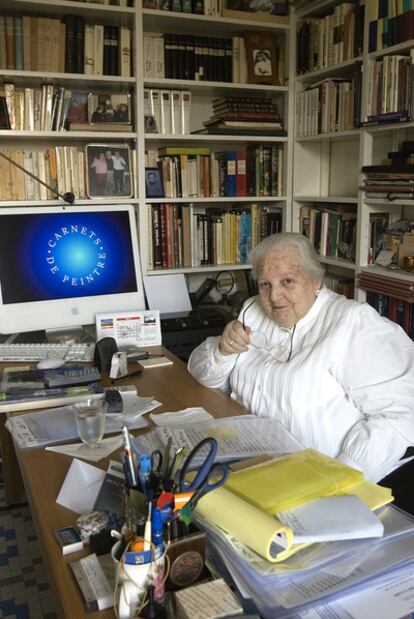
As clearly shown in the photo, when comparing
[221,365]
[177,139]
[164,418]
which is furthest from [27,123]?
[164,418]

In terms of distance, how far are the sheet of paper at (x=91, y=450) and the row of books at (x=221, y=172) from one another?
6.54 feet

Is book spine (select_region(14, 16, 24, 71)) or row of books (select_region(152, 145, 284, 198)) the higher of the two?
book spine (select_region(14, 16, 24, 71))

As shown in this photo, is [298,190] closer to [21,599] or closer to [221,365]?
[221,365]

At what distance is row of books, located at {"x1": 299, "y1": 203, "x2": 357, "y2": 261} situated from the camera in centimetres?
302

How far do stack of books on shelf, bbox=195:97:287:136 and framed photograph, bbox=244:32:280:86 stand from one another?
112 mm

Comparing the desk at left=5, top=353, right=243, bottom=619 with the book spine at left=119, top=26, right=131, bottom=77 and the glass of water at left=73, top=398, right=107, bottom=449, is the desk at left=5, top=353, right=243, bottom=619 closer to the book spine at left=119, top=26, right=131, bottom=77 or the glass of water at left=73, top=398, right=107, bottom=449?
the glass of water at left=73, top=398, right=107, bottom=449

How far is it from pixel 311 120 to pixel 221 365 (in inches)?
74.9

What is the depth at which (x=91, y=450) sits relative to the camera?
128 centimetres

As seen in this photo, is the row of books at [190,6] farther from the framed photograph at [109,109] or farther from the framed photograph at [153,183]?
the framed photograph at [153,183]

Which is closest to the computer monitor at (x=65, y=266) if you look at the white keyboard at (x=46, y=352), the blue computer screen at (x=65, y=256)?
the blue computer screen at (x=65, y=256)

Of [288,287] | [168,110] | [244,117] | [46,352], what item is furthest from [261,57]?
[46,352]

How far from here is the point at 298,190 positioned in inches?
133

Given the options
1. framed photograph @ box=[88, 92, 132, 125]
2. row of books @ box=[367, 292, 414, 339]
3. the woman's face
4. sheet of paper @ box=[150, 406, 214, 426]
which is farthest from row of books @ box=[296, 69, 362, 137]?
sheet of paper @ box=[150, 406, 214, 426]

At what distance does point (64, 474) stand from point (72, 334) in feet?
3.71
